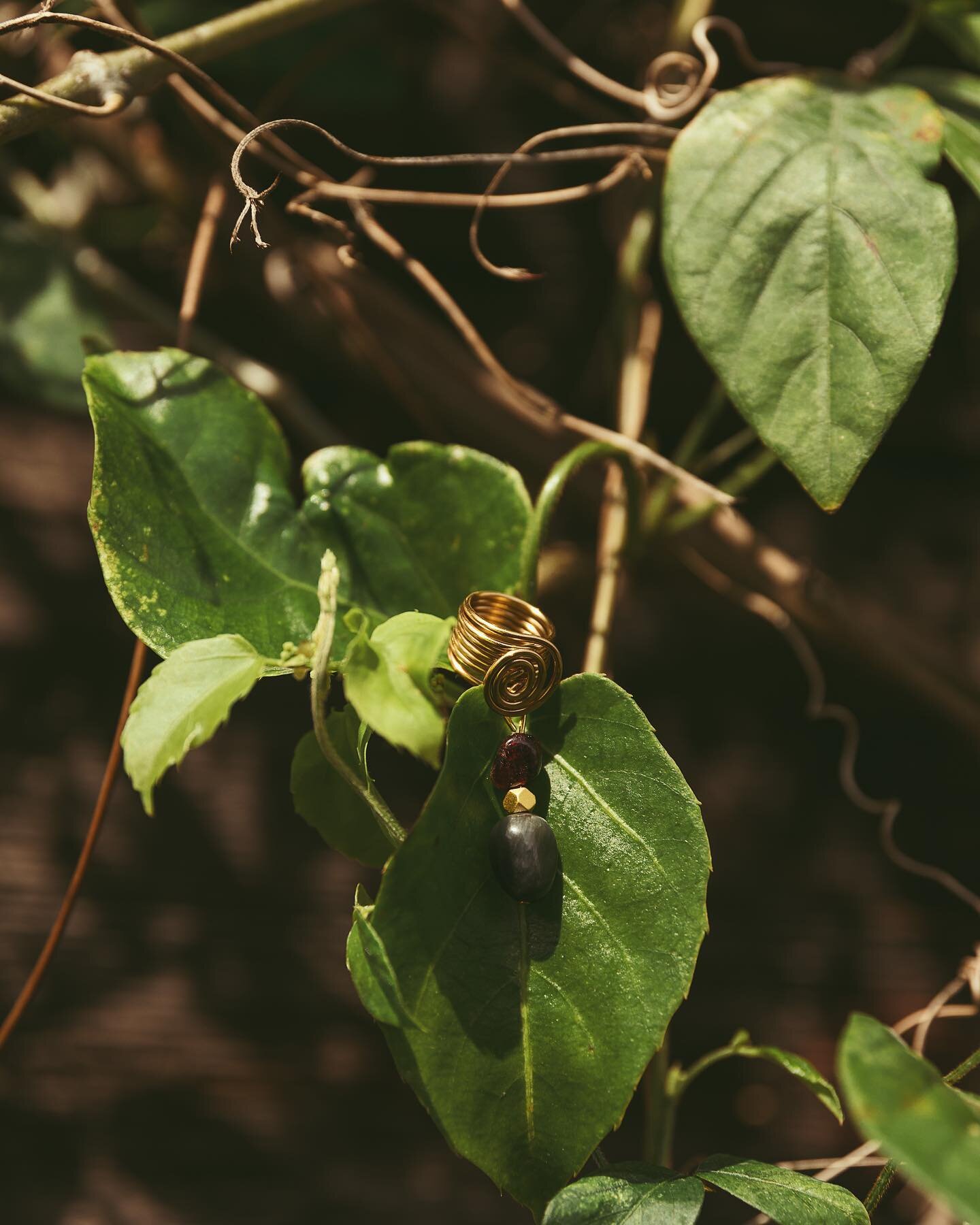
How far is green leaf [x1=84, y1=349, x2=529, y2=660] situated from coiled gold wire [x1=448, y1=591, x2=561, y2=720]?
0.06m

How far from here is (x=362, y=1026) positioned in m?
0.79

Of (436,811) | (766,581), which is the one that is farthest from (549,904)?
(766,581)

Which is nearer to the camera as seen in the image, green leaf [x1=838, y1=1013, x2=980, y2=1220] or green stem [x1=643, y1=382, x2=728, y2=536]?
A: green leaf [x1=838, y1=1013, x2=980, y2=1220]

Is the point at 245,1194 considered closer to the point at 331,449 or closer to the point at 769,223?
the point at 331,449

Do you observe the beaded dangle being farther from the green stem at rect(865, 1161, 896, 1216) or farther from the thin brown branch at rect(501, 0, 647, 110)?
the thin brown branch at rect(501, 0, 647, 110)

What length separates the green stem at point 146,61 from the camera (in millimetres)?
367

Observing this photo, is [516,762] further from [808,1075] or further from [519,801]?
[808,1075]

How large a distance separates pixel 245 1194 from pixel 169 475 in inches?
26.1

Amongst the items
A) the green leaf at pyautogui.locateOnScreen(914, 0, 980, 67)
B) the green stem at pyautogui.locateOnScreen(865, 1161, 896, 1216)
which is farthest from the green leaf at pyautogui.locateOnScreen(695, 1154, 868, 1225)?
the green leaf at pyautogui.locateOnScreen(914, 0, 980, 67)

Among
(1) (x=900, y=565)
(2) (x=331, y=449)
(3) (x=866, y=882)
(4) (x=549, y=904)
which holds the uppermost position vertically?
(2) (x=331, y=449)

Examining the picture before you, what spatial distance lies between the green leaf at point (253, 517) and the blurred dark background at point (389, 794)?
34 cm

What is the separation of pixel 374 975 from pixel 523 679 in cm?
11

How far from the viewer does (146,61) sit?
15.5 inches

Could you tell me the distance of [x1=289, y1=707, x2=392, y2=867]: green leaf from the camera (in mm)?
344
